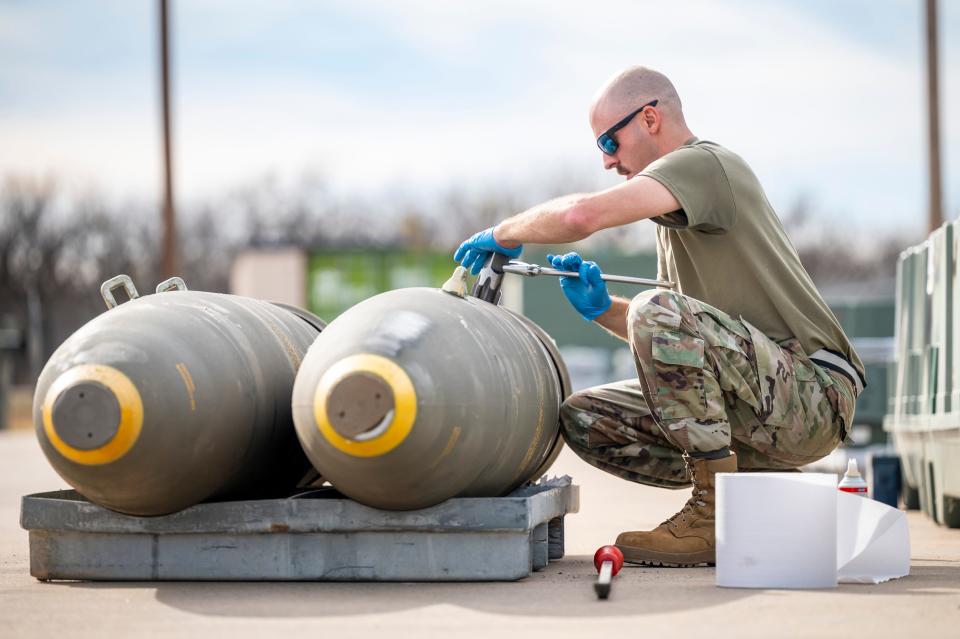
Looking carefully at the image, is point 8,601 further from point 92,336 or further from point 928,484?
point 928,484

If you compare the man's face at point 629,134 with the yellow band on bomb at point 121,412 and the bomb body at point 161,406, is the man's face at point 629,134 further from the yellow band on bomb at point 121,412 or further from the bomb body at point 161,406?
the yellow band on bomb at point 121,412

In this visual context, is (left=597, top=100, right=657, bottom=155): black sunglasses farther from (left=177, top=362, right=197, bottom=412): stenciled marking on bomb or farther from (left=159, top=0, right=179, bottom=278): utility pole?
(left=159, top=0, right=179, bottom=278): utility pole

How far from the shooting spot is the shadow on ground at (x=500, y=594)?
418cm

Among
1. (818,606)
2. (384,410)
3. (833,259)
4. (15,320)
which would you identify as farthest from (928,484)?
(833,259)

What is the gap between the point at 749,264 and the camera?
5.47m

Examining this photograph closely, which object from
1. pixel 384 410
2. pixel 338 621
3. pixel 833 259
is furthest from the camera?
pixel 833 259

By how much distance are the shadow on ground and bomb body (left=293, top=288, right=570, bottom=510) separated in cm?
33

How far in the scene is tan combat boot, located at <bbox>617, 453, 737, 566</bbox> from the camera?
5.16m

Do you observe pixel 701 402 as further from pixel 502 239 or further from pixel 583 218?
pixel 502 239

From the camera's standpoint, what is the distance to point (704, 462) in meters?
5.15

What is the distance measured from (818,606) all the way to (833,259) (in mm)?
56551

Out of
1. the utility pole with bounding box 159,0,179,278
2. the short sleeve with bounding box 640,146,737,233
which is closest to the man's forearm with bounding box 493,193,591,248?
the short sleeve with bounding box 640,146,737,233

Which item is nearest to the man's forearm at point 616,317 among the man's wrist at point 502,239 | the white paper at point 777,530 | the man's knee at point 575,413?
the man's knee at point 575,413

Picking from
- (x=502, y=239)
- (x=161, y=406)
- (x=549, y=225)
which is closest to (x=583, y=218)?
(x=549, y=225)
